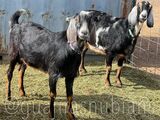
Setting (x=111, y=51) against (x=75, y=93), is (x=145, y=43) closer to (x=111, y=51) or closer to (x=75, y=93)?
(x=111, y=51)

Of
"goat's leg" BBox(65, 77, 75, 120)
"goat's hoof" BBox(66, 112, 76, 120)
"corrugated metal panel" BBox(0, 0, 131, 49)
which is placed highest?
"corrugated metal panel" BBox(0, 0, 131, 49)

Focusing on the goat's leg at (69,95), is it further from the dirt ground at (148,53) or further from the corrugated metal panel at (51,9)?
the dirt ground at (148,53)

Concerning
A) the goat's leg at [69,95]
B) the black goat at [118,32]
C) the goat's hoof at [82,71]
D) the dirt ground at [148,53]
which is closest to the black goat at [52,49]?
the goat's leg at [69,95]

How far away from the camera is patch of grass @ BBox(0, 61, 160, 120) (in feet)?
23.8

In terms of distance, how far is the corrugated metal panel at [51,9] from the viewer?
34.9 feet

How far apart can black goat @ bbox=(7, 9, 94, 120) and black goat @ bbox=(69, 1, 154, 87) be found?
6.87 ft

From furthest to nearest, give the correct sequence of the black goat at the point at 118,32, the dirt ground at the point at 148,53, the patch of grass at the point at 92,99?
the dirt ground at the point at 148,53 → the black goat at the point at 118,32 → the patch of grass at the point at 92,99

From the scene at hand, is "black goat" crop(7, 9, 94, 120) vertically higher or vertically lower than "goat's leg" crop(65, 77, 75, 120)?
higher

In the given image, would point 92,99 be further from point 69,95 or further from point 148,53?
point 148,53

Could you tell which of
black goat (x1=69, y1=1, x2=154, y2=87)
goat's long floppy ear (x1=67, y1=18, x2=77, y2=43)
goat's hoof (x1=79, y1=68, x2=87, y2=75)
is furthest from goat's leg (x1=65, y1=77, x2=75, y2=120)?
goat's hoof (x1=79, y1=68, x2=87, y2=75)

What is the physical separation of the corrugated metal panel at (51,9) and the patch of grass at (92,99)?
4.42 ft

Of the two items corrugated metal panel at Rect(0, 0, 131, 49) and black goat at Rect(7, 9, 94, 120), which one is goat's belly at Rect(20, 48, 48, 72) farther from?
corrugated metal panel at Rect(0, 0, 131, 49)

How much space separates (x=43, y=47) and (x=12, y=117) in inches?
52.6

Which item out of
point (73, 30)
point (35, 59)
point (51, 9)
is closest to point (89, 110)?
point (35, 59)
